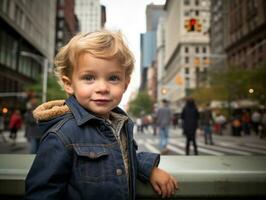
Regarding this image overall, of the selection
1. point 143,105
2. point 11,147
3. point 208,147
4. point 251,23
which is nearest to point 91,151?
point 251,23

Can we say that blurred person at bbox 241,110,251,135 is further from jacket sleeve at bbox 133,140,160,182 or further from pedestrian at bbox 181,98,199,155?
jacket sleeve at bbox 133,140,160,182

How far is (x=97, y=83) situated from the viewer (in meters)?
1.19

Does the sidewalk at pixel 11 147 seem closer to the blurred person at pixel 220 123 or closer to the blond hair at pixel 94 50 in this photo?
Answer: the blond hair at pixel 94 50

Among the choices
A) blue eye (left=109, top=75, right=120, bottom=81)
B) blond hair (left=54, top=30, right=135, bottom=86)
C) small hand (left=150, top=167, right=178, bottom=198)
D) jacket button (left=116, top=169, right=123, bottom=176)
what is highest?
blond hair (left=54, top=30, right=135, bottom=86)

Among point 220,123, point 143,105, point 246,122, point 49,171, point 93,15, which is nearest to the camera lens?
point 49,171

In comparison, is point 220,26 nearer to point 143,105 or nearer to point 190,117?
point 190,117

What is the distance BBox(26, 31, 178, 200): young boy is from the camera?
42.6 inches

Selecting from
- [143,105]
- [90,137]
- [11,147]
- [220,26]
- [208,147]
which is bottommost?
[208,147]

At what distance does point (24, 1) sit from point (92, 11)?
475 millimetres

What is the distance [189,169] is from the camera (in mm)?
1241

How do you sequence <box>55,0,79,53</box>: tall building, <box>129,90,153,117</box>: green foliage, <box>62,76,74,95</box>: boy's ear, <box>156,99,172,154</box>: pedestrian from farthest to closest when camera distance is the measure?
1. <box>129,90,153,117</box>: green foliage
2. <box>156,99,172,154</box>: pedestrian
3. <box>55,0,79,53</box>: tall building
4. <box>62,76,74,95</box>: boy's ear

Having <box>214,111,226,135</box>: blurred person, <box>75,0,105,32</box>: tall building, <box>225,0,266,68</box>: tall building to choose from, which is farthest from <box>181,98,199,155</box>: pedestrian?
<box>214,111,226,135</box>: blurred person

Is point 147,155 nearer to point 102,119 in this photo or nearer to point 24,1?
point 102,119

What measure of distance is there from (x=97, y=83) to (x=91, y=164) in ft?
1.01
